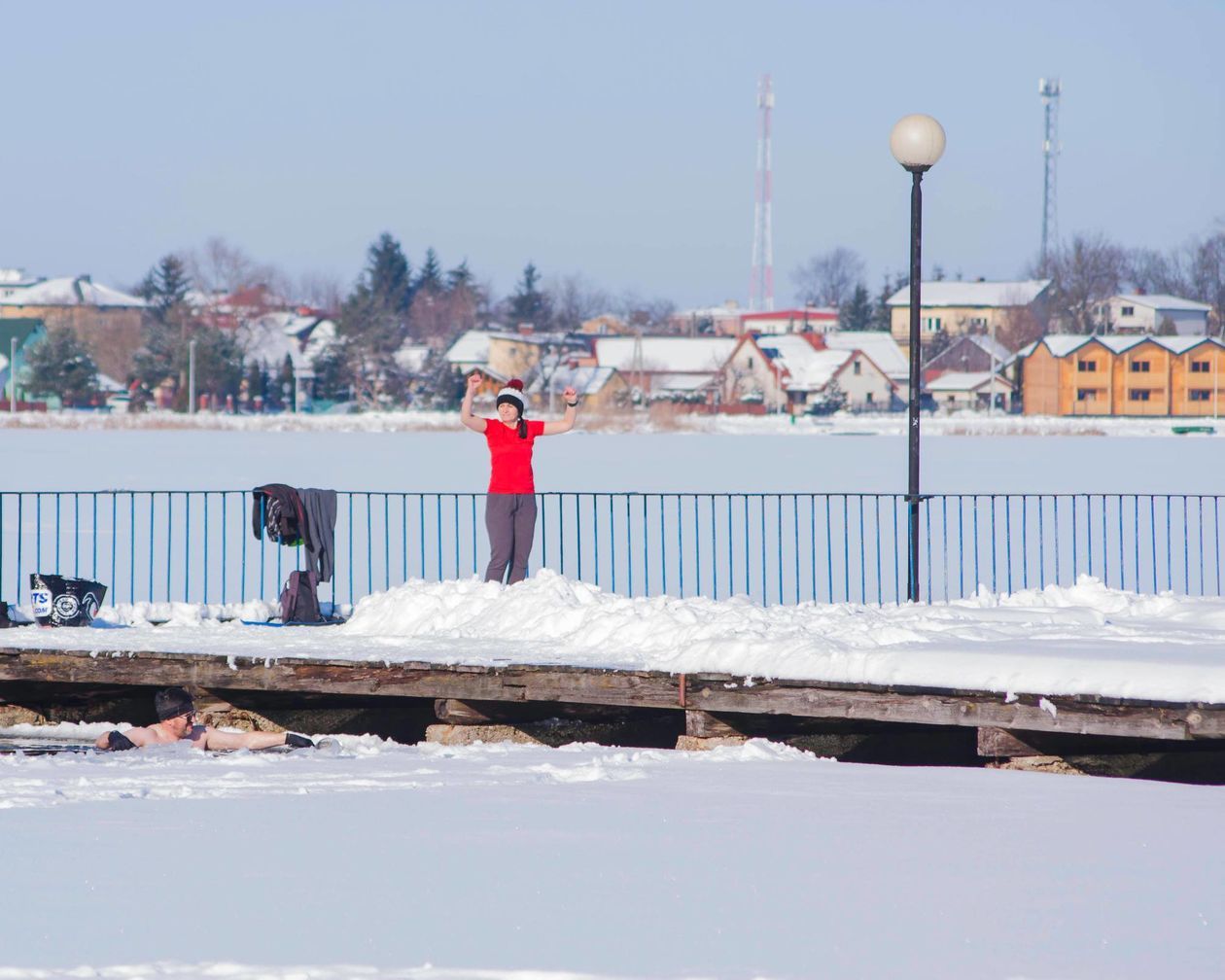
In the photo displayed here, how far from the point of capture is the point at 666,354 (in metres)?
120

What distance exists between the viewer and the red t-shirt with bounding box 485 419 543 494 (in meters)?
12.3

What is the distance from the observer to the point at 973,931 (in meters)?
5.72

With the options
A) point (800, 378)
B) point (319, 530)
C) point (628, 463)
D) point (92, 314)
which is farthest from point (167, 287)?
point (319, 530)

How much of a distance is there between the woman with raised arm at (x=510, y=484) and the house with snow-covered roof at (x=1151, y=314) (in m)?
105

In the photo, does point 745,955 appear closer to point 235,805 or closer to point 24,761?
point 235,805

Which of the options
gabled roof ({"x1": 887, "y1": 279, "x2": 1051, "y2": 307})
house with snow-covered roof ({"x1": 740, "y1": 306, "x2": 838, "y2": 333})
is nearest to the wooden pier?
gabled roof ({"x1": 887, "y1": 279, "x2": 1051, "y2": 307})

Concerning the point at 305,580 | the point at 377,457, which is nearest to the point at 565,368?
the point at 377,457

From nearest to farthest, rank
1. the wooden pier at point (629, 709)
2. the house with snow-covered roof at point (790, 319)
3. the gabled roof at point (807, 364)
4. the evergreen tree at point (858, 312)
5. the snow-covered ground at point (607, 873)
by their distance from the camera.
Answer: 1. the snow-covered ground at point (607, 873)
2. the wooden pier at point (629, 709)
3. the gabled roof at point (807, 364)
4. the evergreen tree at point (858, 312)
5. the house with snow-covered roof at point (790, 319)

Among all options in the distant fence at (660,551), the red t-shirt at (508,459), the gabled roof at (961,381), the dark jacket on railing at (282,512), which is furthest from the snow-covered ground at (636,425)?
the dark jacket on railing at (282,512)

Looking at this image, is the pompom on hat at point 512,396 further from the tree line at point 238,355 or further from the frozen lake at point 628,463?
the tree line at point 238,355

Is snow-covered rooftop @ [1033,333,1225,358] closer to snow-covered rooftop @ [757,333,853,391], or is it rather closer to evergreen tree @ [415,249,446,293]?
snow-covered rooftop @ [757,333,853,391]

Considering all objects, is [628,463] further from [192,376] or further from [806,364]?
[806,364]

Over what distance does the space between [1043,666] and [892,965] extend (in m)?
3.81

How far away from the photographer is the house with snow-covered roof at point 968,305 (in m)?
123
